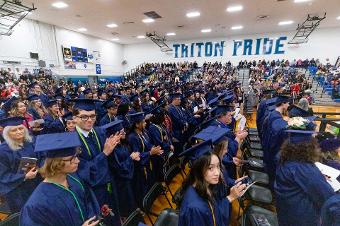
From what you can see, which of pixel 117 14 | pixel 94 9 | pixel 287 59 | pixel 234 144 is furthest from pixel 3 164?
pixel 287 59

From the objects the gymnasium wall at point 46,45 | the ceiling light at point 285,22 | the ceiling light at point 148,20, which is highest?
the ceiling light at point 285,22

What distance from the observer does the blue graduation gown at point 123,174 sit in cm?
285

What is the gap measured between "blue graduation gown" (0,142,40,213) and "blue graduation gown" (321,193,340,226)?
3166 millimetres

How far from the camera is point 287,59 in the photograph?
21.2 meters

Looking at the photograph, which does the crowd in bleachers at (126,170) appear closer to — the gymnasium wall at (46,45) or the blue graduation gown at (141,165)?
the blue graduation gown at (141,165)

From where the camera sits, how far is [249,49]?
72.9 ft

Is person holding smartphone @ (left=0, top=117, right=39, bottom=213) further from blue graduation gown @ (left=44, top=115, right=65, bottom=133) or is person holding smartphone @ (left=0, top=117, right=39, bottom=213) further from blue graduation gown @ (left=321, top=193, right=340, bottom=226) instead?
blue graduation gown @ (left=321, top=193, right=340, bottom=226)

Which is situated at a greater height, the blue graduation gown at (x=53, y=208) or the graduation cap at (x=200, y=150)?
the graduation cap at (x=200, y=150)

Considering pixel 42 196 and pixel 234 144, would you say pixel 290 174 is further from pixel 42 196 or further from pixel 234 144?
pixel 42 196

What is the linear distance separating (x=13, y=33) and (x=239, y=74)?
61.9 ft

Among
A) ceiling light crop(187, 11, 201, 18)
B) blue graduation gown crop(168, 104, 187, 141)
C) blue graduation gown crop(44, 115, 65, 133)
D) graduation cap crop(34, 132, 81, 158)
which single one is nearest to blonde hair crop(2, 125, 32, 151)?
blue graduation gown crop(44, 115, 65, 133)

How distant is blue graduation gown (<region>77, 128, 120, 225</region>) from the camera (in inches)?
90.8

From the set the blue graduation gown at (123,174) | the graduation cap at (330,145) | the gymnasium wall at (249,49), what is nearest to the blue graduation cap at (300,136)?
the graduation cap at (330,145)

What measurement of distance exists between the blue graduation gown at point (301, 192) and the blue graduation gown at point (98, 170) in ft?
6.33
